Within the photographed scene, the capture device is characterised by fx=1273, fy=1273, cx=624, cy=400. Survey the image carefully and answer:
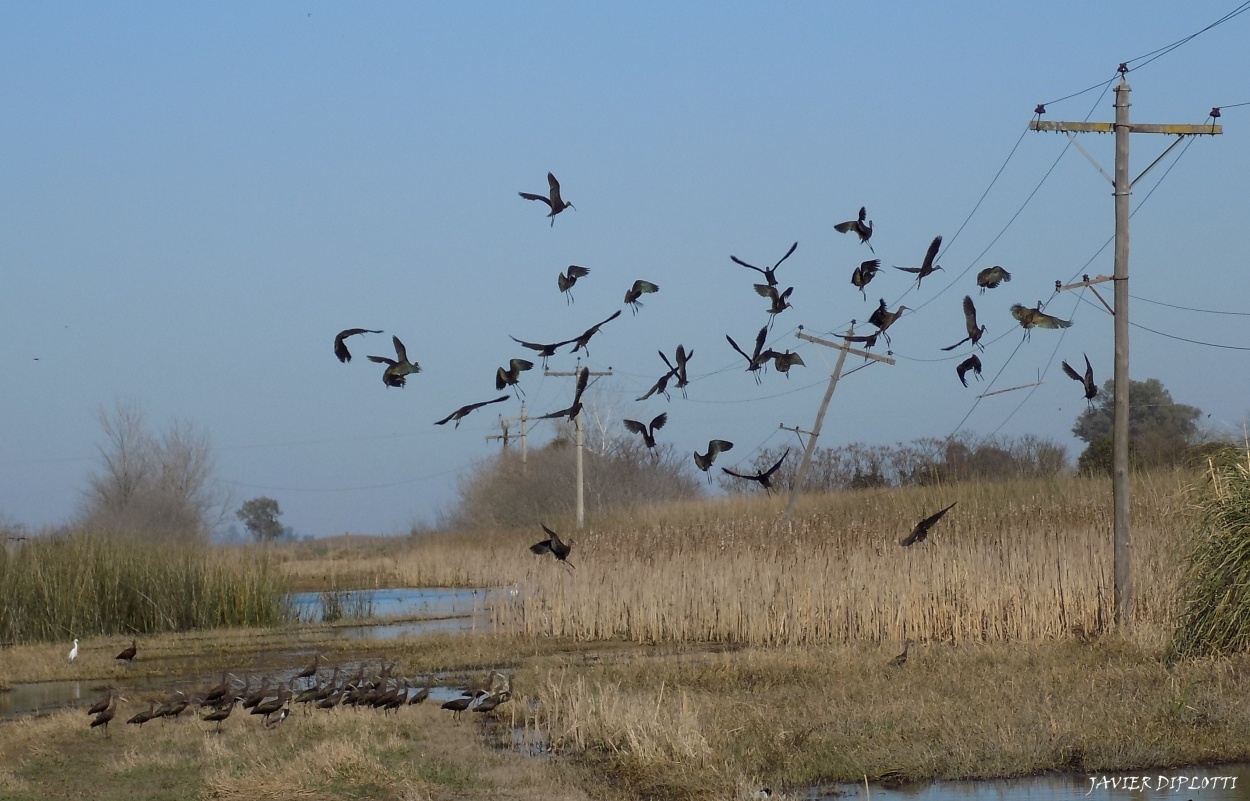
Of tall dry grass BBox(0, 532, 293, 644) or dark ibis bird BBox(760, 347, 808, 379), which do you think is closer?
dark ibis bird BBox(760, 347, 808, 379)

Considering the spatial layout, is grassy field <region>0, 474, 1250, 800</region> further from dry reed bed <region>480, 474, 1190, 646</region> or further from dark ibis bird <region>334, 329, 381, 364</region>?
dark ibis bird <region>334, 329, 381, 364</region>

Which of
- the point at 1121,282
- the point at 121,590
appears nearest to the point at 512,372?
the point at 1121,282

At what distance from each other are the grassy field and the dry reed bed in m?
0.04

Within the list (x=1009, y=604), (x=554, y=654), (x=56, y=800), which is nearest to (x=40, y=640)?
(x=554, y=654)

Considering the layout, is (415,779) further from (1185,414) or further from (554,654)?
(1185,414)

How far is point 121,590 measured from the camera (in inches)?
885

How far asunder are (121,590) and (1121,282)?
17284mm

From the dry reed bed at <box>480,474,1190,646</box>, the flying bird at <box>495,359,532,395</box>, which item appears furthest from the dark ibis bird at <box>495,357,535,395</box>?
the dry reed bed at <box>480,474,1190,646</box>

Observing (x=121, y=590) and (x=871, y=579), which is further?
(x=121, y=590)

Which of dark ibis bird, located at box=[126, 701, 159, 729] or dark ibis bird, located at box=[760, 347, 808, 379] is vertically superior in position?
dark ibis bird, located at box=[760, 347, 808, 379]

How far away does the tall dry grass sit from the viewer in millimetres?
21688

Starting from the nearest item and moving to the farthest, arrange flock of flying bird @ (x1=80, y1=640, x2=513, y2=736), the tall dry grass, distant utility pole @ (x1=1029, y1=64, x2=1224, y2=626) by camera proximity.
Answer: flock of flying bird @ (x1=80, y1=640, x2=513, y2=736) < distant utility pole @ (x1=1029, y1=64, x2=1224, y2=626) < the tall dry grass

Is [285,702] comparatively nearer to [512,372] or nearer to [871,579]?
[512,372]

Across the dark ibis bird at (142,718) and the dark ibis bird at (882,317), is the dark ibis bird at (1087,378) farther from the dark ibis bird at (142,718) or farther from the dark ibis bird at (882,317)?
the dark ibis bird at (142,718)
